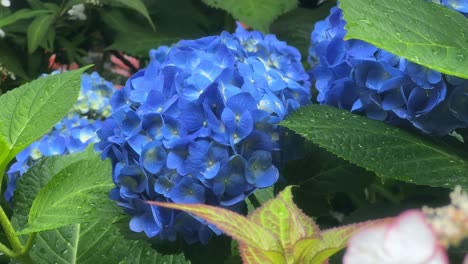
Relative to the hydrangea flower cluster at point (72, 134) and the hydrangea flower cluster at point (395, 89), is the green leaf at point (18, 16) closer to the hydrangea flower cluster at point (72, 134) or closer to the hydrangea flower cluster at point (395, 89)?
the hydrangea flower cluster at point (72, 134)

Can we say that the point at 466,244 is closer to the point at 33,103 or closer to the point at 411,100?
the point at 411,100

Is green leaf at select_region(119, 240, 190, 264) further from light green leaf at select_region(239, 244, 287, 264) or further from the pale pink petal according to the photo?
the pale pink petal

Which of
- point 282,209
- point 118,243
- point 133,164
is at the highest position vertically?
point 282,209

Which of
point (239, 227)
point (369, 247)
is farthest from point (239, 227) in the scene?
point (369, 247)

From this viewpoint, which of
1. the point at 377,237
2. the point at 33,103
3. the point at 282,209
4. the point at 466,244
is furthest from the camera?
the point at 33,103

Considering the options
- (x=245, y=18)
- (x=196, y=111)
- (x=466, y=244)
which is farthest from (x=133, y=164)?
(x=245, y=18)
